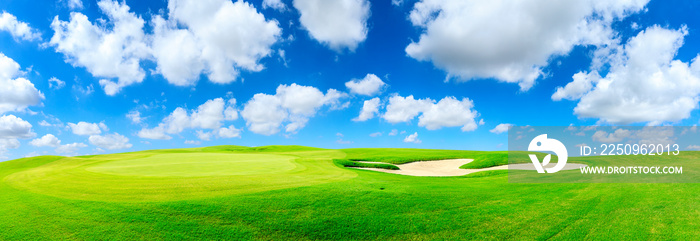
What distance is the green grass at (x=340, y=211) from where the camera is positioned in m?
11.6

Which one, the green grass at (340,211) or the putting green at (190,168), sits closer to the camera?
the green grass at (340,211)

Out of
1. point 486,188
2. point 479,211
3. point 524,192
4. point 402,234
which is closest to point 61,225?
point 402,234

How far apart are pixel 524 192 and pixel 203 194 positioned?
17365mm

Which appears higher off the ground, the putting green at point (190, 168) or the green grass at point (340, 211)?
the putting green at point (190, 168)

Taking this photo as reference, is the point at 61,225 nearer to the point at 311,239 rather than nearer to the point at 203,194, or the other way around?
the point at 203,194

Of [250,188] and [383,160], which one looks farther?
[383,160]

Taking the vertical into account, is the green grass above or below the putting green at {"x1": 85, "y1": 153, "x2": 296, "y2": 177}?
below

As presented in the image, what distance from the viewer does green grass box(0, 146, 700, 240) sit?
38.1 feet

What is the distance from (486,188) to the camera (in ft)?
59.5

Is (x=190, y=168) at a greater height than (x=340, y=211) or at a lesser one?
greater

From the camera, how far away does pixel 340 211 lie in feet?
43.9

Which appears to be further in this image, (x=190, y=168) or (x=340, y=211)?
(x=190, y=168)

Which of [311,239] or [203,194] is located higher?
[203,194]

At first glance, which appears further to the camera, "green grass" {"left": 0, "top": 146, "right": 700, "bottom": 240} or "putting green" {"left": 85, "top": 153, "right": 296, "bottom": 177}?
"putting green" {"left": 85, "top": 153, "right": 296, "bottom": 177}
